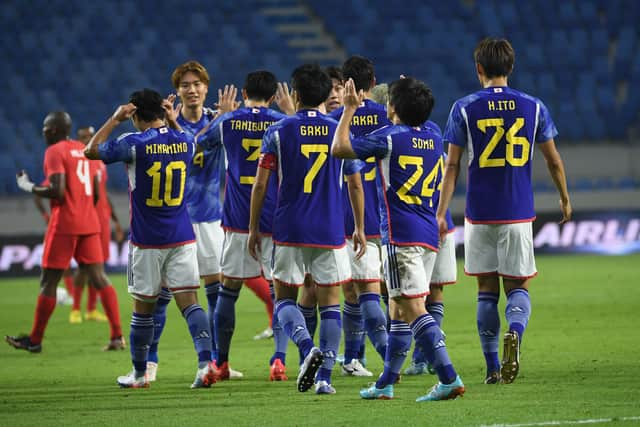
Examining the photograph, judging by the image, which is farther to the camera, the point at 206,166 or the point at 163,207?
the point at 206,166

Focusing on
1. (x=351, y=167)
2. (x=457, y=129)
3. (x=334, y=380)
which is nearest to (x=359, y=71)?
(x=457, y=129)

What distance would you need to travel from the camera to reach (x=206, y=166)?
9.01m

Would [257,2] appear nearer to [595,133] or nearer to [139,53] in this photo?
[139,53]

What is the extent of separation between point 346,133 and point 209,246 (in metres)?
2.53

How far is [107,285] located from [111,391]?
3114 millimetres

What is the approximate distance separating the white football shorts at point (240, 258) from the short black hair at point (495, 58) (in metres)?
2.04

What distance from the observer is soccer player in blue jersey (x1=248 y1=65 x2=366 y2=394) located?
7.30 m

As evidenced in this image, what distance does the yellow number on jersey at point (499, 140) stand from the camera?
7547 millimetres

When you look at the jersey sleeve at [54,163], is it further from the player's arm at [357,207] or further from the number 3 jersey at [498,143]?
the number 3 jersey at [498,143]

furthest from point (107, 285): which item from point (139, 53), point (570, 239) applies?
point (139, 53)

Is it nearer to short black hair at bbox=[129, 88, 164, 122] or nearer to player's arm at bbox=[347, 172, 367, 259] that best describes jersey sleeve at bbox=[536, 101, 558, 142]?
player's arm at bbox=[347, 172, 367, 259]

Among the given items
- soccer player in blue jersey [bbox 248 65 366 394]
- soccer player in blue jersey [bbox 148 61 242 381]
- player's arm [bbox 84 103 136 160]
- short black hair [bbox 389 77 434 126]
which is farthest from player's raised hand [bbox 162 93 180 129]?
short black hair [bbox 389 77 434 126]

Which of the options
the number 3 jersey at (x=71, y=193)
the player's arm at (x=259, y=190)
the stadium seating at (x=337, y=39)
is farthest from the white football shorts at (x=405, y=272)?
the stadium seating at (x=337, y=39)

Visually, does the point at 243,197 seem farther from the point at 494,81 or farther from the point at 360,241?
the point at 494,81
